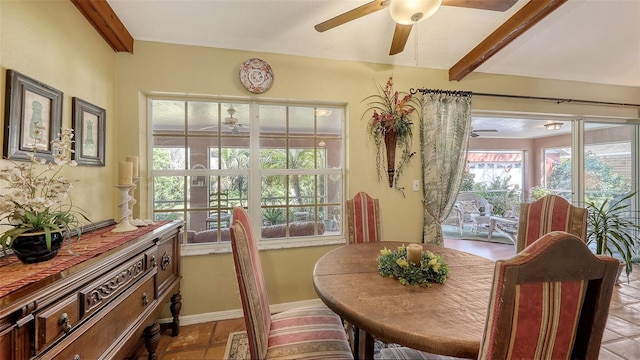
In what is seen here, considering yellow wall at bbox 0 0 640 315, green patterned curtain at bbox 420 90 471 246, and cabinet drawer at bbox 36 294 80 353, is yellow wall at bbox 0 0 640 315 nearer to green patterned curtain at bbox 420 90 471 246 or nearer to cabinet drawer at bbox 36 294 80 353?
green patterned curtain at bbox 420 90 471 246

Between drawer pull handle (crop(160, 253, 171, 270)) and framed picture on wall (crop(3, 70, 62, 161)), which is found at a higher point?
framed picture on wall (crop(3, 70, 62, 161))

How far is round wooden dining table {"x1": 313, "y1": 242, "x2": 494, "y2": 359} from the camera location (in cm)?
84

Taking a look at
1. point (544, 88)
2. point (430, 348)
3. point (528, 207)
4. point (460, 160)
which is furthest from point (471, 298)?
point (544, 88)

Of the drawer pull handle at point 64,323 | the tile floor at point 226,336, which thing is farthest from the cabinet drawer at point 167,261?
the drawer pull handle at point 64,323

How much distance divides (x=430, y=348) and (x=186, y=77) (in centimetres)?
248

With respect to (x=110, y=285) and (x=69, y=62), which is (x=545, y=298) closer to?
(x=110, y=285)

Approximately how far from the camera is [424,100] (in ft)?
8.50

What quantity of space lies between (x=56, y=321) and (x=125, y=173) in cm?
103

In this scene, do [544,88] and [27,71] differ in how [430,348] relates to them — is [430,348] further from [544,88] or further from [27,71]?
[544,88]

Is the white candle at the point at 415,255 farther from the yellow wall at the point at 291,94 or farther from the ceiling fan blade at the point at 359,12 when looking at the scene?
the ceiling fan blade at the point at 359,12

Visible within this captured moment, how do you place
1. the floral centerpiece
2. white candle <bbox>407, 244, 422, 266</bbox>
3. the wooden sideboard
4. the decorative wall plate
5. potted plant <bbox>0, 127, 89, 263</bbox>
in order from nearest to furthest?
the wooden sideboard, potted plant <bbox>0, 127, 89, 263</bbox>, white candle <bbox>407, 244, 422, 266</bbox>, the decorative wall plate, the floral centerpiece

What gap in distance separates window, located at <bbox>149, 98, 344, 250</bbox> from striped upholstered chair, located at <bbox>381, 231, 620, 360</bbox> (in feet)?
6.21

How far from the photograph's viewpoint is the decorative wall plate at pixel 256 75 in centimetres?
223

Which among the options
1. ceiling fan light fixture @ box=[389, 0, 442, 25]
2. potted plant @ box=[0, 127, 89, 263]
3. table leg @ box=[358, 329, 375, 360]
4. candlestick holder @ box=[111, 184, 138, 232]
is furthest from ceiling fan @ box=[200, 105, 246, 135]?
table leg @ box=[358, 329, 375, 360]
